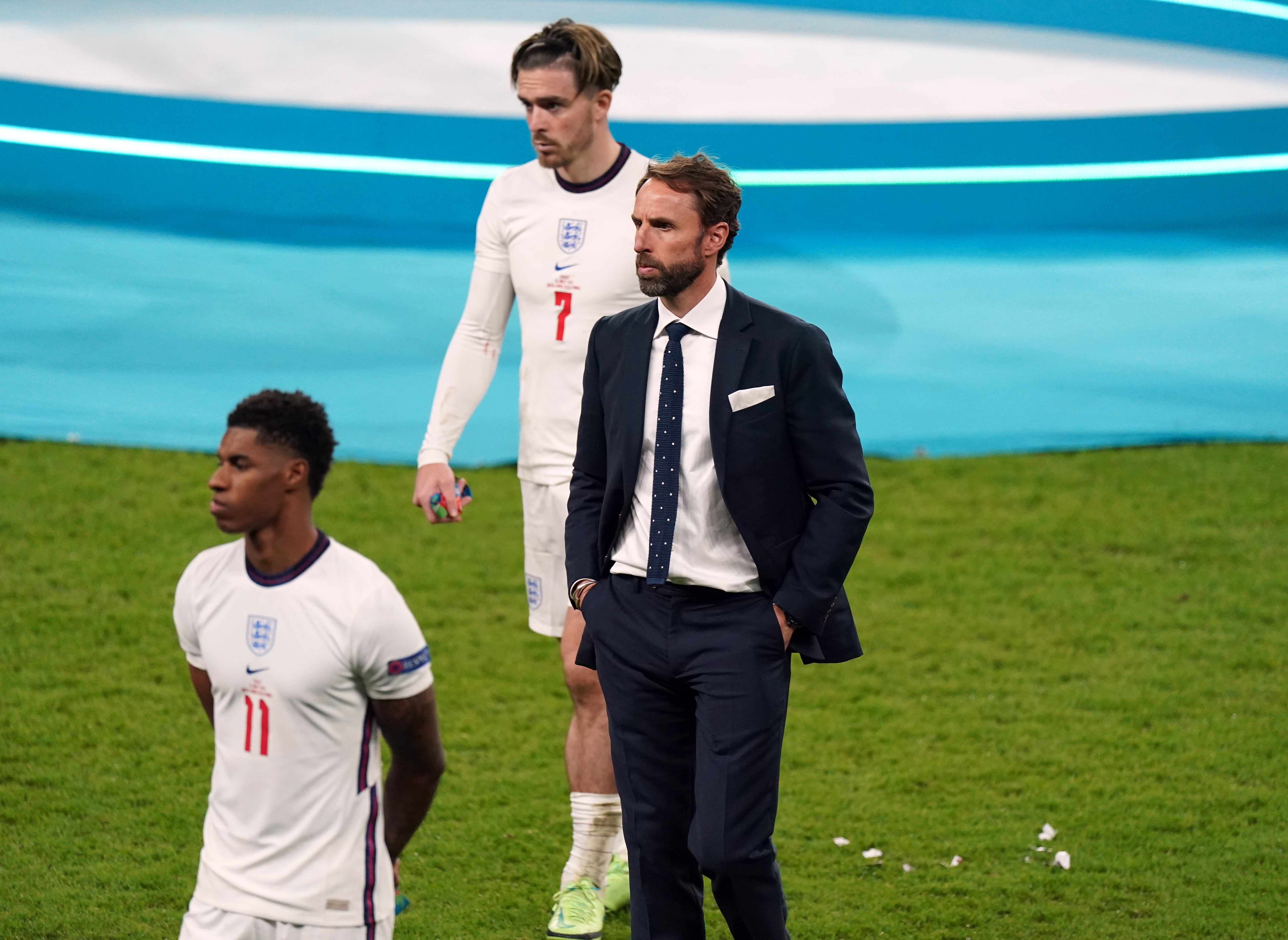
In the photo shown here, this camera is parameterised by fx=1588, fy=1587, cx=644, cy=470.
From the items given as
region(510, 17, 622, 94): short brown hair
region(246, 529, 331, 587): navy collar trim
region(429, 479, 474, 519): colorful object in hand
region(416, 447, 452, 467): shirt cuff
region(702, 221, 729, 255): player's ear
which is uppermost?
region(510, 17, 622, 94): short brown hair

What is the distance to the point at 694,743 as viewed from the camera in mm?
3707

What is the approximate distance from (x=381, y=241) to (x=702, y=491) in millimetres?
8618

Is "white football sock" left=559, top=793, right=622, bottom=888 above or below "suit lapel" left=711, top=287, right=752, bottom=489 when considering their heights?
below

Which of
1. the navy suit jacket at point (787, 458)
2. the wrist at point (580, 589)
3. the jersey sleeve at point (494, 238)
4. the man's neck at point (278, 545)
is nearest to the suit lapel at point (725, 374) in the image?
the navy suit jacket at point (787, 458)

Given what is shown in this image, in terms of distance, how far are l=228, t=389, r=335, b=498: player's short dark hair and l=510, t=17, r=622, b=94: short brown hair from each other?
5.37ft

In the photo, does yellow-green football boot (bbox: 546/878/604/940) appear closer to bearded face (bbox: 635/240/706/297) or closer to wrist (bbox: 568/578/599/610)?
wrist (bbox: 568/578/599/610)

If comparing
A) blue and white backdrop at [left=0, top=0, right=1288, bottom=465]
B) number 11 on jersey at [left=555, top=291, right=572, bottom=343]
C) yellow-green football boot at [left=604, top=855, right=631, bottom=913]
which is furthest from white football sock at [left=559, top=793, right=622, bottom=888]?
blue and white backdrop at [left=0, top=0, right=1288, bottom=465]

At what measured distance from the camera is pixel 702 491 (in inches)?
139

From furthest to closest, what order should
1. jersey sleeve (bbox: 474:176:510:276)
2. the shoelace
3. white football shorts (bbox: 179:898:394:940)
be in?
jersey sleeve (bbox: 474:176:510:276) < the shoelace < white football shorts (bbox: 179:898:394:940)

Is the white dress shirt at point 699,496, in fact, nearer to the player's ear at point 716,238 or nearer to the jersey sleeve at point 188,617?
the player's ear at point 716,238

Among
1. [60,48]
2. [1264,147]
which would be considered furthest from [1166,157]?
[60,48]

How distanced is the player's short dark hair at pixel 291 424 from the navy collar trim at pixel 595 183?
1.64m

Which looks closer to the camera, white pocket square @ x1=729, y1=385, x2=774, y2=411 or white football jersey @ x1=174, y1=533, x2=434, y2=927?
white football jersey @ x1=174, y1=533, x2=434, y2=927

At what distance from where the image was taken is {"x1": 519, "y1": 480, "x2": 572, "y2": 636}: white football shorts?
15.0ft
